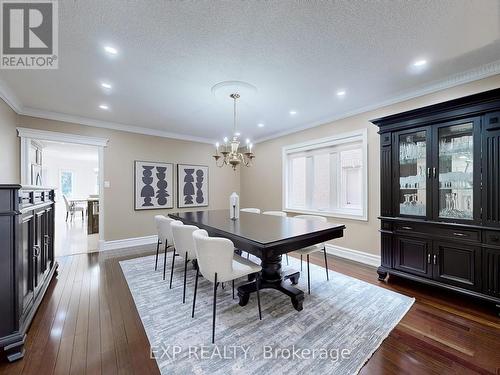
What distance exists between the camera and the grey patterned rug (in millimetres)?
1558

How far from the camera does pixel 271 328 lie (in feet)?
6.39

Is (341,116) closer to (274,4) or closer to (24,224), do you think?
(274,4)

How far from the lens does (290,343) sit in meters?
1.76

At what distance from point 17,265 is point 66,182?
36.4 feet

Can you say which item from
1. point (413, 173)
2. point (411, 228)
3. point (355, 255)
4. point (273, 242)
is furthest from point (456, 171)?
point (273, 242)

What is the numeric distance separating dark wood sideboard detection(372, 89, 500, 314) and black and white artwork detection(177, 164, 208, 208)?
4156 millimetres

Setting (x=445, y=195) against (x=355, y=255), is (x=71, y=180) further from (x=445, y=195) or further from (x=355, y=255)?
(x=445, y=195)

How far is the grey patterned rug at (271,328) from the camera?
1558mm

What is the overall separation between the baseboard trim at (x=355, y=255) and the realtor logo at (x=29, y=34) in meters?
4.64

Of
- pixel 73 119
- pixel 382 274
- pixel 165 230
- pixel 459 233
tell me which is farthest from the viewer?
pixel 73 119

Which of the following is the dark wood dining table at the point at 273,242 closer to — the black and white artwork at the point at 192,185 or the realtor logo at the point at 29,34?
the realtor logo at the point at 29,34

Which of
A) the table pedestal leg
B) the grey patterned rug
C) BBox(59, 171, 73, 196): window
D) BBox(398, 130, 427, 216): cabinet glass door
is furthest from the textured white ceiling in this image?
BBox(59, 171, 73, 196): window

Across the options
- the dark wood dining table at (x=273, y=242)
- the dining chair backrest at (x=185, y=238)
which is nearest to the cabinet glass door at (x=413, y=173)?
the dark wood dining table at (x=273, y=242)

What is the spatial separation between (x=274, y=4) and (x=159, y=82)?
1.77 metres
